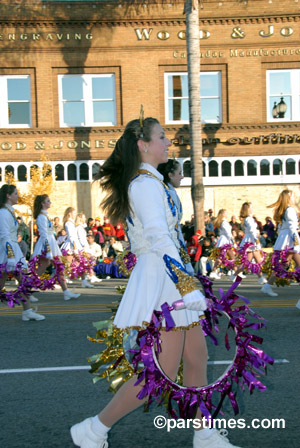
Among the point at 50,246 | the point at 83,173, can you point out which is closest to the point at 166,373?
the point at 50,246

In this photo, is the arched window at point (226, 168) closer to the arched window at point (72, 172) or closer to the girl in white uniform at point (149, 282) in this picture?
the arched window at point (72, 172)

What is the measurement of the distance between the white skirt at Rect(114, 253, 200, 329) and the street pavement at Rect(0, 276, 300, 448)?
93 centimetres

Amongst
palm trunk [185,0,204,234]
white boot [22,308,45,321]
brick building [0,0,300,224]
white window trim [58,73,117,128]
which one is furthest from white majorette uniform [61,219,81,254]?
white window trim [58,73,117,128]

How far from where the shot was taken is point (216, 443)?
11.0 feet

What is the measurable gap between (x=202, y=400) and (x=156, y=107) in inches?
822

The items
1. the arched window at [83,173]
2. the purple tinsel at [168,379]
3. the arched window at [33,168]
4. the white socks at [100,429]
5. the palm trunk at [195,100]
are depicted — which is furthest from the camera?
the arched window at [83,173]

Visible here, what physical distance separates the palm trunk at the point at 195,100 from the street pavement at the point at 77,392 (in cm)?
1020

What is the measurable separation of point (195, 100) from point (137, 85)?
5182 millimetres

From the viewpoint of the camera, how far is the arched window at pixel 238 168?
2366 centimetres

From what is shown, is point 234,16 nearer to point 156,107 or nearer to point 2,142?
point 156,107

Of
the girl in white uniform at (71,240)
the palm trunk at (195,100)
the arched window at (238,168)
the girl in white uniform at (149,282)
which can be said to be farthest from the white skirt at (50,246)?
the arched window at (238,168)

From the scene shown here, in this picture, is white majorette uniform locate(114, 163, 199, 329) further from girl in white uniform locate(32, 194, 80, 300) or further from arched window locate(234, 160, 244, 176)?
arched window locate(234, 160, 244, 176)

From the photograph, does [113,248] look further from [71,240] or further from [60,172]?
[60,172]

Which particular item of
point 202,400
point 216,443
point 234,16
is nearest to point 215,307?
point 202,400
